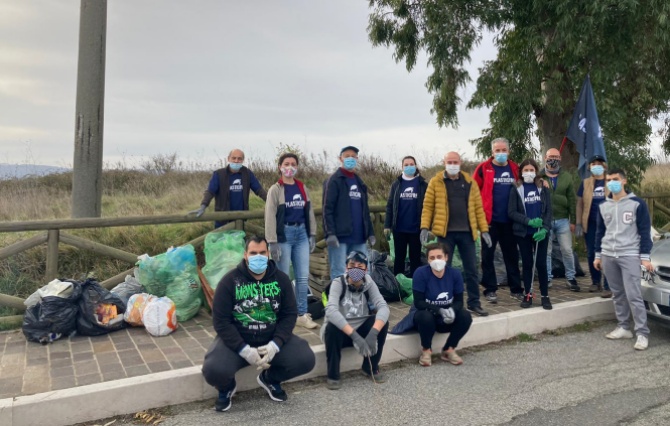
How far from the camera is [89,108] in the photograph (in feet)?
24.0

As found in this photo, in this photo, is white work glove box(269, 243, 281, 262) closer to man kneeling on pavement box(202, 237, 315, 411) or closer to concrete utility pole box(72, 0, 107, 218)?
man kneeling on pavement box(202, 237, 315, 411)

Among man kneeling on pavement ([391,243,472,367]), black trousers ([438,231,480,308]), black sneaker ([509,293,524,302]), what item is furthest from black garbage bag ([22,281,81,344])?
black sneaker ([509,293,524,302])

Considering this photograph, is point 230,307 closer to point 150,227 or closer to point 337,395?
point 337,395

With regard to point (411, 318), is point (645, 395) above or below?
below

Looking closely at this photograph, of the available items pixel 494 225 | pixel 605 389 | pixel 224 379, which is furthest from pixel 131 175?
pixel 605 389

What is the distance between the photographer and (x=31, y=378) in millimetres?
4320

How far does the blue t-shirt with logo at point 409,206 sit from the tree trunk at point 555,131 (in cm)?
550

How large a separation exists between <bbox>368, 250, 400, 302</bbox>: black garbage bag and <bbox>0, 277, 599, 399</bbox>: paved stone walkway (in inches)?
31.6

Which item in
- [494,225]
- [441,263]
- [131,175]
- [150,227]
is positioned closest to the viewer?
[441,263]

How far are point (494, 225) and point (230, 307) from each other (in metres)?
3.98

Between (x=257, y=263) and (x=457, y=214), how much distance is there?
2860 mm

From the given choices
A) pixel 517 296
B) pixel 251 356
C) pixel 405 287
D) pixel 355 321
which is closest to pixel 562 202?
pixel 517 296

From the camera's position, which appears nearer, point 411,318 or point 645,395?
point 645,395

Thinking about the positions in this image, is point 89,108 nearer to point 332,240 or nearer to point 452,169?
point 332,240
